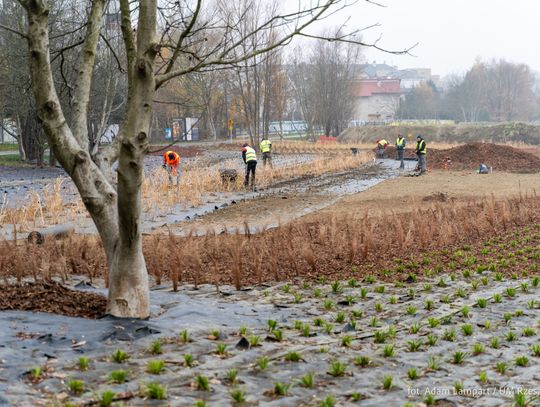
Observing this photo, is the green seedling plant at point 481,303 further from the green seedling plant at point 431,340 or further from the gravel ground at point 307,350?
the green seedling plant at point 431,340

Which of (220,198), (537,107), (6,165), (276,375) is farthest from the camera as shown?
(537,107)

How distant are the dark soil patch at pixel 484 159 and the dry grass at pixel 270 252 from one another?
962 inches

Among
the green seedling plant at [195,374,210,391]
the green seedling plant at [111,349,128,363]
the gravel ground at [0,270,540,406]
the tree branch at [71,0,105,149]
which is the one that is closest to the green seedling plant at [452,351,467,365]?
the gravel ground at [0,270,540,406]

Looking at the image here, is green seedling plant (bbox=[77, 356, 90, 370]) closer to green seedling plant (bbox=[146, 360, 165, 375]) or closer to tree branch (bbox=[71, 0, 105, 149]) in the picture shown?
green seedling plant (bbox=[146, 360, 165, 375])

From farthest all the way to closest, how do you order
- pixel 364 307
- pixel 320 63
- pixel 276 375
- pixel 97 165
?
pixel 320 63
pixel 364 307
pixel 97 165
pixel 276 375

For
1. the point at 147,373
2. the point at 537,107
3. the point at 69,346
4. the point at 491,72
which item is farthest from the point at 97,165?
the point at 537,107

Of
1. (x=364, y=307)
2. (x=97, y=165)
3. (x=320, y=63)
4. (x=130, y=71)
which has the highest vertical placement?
(x=320, y=63)

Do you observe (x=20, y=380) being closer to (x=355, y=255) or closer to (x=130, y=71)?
(x=130, y=71)

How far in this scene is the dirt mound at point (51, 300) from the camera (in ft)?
24.4

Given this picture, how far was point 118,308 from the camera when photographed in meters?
7.13

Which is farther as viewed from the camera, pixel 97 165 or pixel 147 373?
pixel 97 165

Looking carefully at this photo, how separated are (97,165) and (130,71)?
56.4 inches

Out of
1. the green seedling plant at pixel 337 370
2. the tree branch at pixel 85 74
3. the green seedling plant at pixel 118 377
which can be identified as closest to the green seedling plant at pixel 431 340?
the green seedling plant at pixel 337 370

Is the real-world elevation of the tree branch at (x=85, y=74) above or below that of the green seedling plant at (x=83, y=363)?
above
